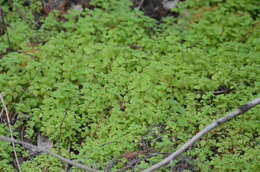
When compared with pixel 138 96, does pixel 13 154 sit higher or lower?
lower

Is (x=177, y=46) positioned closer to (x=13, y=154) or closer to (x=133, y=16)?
(x=133, y=16)

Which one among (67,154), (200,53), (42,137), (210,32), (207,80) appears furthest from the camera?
(210,32)

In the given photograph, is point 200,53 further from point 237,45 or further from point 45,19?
point 45,19

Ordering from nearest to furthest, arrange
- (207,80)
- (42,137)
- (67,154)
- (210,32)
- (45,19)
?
(67,154) < (42,137) < (207,80) < (210,32) < (45,19)

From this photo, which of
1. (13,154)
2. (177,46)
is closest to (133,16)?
(177,46)

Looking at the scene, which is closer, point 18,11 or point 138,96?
point 138,96

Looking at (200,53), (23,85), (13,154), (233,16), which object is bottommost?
(13,154)
